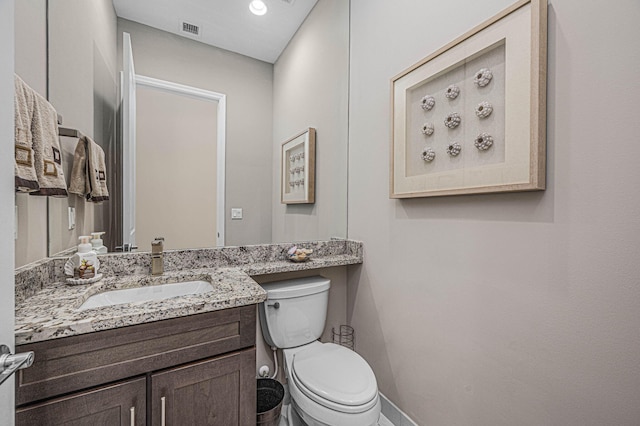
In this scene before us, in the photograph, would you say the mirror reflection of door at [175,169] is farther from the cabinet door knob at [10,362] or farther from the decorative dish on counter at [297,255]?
the cabinet door knob at [10,362]

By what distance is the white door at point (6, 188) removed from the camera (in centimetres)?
54

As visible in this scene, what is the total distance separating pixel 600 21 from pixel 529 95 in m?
0.24

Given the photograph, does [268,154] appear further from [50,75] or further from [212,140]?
[50,75]

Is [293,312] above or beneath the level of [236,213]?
beneath

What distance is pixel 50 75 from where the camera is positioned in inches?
44.4

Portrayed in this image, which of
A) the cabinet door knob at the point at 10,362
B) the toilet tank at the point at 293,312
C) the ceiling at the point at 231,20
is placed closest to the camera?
the cabinet door knob at the point at 10,362

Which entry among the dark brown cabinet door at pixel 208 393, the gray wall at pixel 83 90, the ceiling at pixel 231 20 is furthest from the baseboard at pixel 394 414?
the ceiling at pixel 231 20

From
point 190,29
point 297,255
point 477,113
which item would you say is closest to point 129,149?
point 190,29

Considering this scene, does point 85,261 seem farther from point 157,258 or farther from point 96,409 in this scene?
point 96,409

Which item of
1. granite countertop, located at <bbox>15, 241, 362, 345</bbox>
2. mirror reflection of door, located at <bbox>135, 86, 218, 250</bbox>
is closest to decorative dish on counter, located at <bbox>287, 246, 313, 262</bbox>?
granite countertop, located at <bbox>15, 241, 362, 345</bbox>

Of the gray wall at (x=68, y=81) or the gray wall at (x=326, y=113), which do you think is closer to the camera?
the gray wall at (x=68, y=81)

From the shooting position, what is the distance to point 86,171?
119 centimetres

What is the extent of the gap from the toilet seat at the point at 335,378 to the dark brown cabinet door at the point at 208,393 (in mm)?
282

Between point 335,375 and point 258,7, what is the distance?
2.02m
